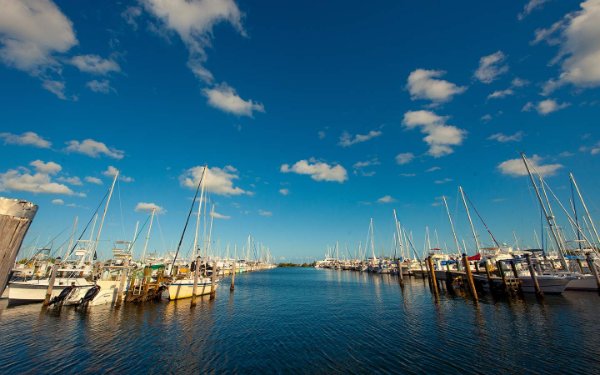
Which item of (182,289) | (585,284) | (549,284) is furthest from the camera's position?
(585,284)

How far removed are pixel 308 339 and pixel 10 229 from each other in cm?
2291

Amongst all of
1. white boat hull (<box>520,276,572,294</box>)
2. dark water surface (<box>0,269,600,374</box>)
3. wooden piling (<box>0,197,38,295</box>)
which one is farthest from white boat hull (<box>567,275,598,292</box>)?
wooden piling (<box>0,197,38,295</box>)

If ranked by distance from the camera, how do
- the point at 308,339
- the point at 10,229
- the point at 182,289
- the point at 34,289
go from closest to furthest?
the point at 10,229, the point at 308,339, the point at 34,289, the point at 182,289

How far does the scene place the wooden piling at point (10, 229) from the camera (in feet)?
11.3

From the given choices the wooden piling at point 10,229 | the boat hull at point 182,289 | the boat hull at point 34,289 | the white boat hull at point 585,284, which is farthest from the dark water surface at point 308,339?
the wooden piling at point 10,229

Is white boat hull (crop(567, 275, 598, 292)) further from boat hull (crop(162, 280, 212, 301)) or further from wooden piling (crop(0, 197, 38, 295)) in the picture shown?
wooden piling (crop(0, 197, 38, 295))

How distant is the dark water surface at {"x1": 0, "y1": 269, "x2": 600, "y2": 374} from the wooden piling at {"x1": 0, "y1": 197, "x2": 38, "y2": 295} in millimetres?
16205

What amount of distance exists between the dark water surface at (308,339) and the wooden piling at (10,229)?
1620 cm

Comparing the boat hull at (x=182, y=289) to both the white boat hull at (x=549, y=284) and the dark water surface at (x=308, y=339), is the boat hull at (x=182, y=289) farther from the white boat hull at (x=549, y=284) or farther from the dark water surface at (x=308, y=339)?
the white boat hull at (x=549, y=284)

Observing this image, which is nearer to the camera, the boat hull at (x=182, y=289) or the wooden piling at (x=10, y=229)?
the wooden piling at (x=10, y=229)

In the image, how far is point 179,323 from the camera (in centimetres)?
2720

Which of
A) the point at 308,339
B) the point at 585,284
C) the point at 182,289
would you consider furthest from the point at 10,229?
the point at 585,284

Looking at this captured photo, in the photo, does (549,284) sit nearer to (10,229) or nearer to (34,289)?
(10,229)

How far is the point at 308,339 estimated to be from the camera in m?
22.7
